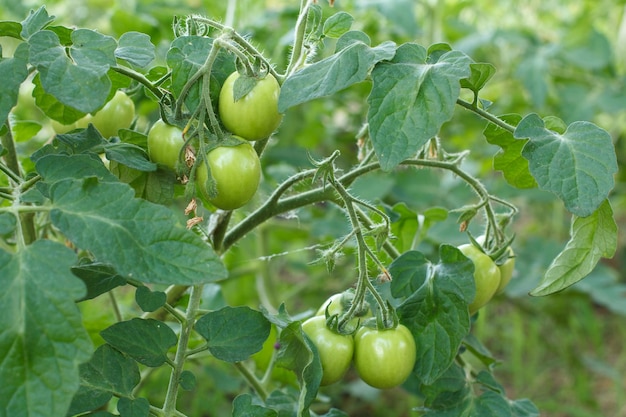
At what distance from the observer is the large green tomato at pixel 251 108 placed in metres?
0.85

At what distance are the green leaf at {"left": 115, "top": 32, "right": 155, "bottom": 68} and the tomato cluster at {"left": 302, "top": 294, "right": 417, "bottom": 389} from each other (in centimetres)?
39

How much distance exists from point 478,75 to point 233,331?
1.46 feet

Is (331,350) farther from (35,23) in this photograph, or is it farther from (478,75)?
(35,23)

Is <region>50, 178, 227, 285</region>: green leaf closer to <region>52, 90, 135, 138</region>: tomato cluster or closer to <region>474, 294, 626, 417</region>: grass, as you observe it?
<region>52, 90, 135, 138</region>: tomato cluster

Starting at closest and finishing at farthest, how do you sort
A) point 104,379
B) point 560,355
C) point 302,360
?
1. point 104,379
2. point 302,360
3. point 560,355

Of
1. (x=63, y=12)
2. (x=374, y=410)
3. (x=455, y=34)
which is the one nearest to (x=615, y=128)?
(x=455, y=34)

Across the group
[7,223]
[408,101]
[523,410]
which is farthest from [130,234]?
[523,410]

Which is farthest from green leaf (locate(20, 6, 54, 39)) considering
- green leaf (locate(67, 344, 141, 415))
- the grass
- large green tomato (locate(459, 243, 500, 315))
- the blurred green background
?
the grass

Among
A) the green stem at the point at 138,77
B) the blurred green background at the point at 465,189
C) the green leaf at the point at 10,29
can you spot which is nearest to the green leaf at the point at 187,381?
the green stem at the point at 138,77

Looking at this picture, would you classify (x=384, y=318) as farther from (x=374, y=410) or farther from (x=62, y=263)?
(x=374, y=410)

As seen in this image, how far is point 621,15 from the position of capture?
Answer: 3256 millimetres

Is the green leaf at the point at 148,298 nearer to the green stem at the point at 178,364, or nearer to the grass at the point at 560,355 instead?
the green stem at the point at 178,364

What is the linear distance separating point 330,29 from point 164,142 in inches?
10.9

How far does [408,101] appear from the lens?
81 cm
